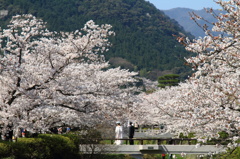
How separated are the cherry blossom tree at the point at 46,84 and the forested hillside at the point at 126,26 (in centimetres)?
9248

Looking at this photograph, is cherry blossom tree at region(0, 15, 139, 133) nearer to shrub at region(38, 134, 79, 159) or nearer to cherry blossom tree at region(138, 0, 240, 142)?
shrub at region(38, 134, 79, 159)

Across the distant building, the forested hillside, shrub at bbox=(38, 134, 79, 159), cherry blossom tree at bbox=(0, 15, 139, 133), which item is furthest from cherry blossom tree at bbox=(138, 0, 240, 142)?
the distant building

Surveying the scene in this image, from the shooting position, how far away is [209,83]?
8.78 meters

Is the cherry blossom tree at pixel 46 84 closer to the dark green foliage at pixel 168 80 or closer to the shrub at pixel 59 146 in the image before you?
the shrub at pixel 59 146

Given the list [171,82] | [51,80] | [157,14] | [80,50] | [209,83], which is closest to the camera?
[209,83]

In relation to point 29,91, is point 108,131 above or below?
below

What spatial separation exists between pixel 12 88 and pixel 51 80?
3.78 ft

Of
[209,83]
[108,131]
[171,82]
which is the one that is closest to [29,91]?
[209,83]

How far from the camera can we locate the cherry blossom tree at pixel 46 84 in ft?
37.3

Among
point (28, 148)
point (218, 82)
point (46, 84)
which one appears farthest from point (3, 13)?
point (218, 82)

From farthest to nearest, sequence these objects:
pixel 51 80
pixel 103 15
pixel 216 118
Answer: pixel 103 15
pixel 51 80
pixel 216 118

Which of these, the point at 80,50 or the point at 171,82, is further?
the point at 171,82

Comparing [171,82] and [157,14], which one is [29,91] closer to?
[171,82]

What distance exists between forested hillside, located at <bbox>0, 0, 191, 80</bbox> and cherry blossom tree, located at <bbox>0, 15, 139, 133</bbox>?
9248 centimetres
